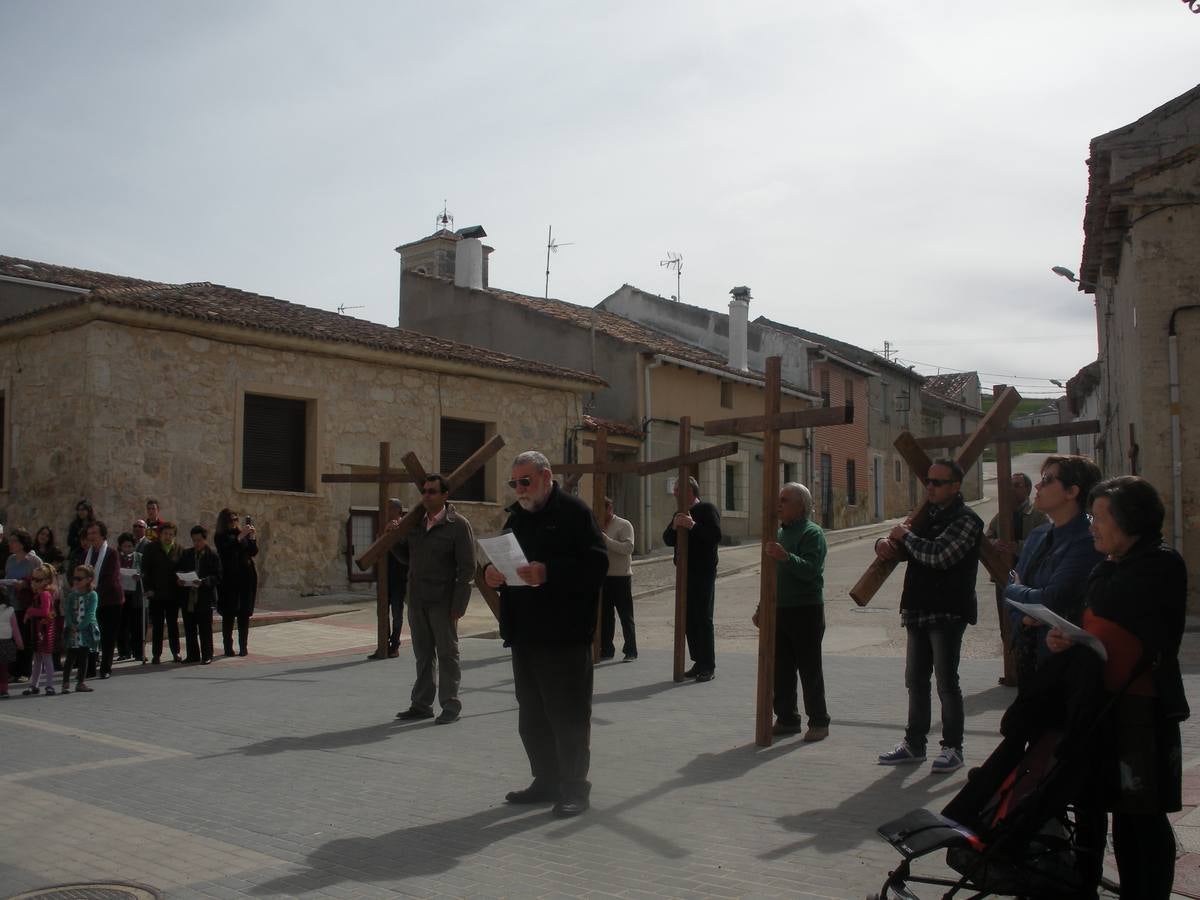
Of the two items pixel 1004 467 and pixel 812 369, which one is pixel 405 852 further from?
pixel 812 369

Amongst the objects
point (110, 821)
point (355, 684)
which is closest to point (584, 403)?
point (355, 684)

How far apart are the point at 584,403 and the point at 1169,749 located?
25.1 metres

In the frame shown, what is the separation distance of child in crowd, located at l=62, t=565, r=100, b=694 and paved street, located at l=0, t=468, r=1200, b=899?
341mm

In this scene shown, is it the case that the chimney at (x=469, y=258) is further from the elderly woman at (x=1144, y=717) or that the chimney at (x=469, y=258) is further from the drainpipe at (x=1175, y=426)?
the elderly woman at (x=1144, y=717)

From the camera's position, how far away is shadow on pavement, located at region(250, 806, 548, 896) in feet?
16.2

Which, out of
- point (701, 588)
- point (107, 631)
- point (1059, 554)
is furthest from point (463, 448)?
point (1059, 554)

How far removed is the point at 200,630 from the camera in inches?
539

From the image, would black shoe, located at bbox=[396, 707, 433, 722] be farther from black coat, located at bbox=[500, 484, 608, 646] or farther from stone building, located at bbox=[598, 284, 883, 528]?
stone building, located at bbox=[598, 284, 883, 528]

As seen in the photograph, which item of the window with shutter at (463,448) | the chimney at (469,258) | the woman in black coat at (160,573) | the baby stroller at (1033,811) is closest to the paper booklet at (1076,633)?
the baby stroller at (1033,811)

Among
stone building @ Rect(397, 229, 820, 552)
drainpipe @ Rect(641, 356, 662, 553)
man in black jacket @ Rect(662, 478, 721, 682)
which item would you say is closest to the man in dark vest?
man in black jacket @ Rect(662, 478, 721, 682)

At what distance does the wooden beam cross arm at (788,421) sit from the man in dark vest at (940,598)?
69 cm

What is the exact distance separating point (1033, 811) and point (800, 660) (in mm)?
4181

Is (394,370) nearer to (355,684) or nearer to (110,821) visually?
(355,684)

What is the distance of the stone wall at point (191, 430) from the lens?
1750 centimetres
